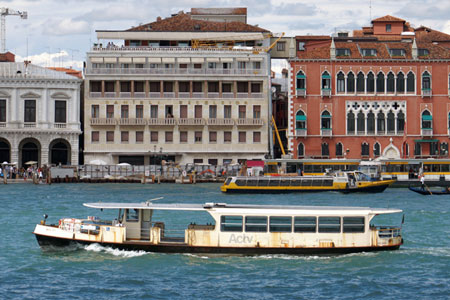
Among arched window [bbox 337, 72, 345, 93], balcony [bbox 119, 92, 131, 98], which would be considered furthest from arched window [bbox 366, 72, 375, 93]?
balcony [bbox 119, 92, 131, 98]

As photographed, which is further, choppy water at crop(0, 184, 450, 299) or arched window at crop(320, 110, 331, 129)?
arched window at crop(320, 110, 331, 129)

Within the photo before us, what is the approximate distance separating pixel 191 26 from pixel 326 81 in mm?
13192

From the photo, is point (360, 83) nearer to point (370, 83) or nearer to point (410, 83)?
point (370, 83)

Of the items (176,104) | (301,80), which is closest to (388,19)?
(301,80)

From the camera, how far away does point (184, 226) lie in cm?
3616

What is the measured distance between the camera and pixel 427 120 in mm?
74062

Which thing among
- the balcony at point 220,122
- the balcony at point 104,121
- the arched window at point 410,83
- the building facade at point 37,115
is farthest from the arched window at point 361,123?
the building facade at point 37,115

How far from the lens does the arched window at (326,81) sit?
242 ft

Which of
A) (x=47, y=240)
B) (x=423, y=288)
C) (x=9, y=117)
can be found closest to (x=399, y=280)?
(x=423, y=288)

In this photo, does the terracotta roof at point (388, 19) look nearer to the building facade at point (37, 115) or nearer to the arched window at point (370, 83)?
the arched window at point (370, 83)

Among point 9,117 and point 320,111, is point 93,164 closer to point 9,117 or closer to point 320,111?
point 9,117

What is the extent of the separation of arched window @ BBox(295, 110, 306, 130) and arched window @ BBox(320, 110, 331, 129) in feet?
4.90

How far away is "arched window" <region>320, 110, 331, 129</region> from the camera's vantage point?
74250 mm

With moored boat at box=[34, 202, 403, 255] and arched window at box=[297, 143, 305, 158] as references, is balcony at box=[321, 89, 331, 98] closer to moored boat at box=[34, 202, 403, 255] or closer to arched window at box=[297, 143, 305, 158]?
arched window at box=[297, 143, 305, 158]
